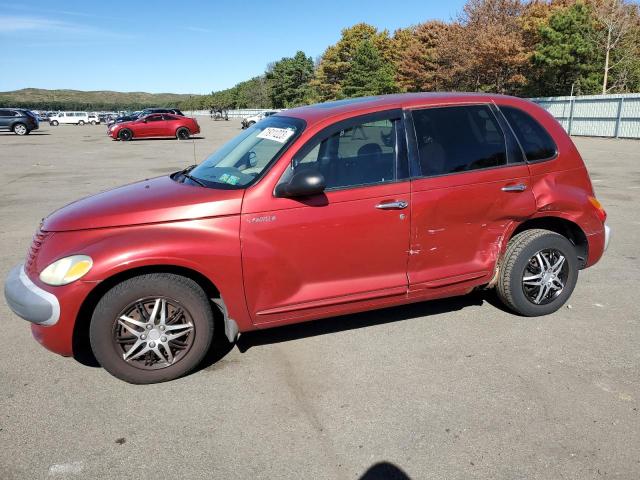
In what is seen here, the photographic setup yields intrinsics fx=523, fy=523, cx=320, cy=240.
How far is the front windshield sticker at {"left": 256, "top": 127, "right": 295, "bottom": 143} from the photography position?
12.4ft

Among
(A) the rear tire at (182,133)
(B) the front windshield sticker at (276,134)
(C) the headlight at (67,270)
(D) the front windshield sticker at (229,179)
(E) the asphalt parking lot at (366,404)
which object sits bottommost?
(A) the rear tire at (182,133)

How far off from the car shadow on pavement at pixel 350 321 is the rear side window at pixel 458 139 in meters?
1.33

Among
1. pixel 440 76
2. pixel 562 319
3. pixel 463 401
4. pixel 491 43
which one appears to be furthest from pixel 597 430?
pixel 440 76

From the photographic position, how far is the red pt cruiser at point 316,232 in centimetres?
330

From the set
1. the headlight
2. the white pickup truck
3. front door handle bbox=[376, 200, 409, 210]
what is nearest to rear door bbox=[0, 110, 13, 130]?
the white pickup truck

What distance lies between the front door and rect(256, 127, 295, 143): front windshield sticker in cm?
22

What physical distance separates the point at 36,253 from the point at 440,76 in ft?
167

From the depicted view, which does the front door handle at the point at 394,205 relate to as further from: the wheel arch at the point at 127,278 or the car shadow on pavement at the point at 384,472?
the car shadow on pavement at the point at 384,472

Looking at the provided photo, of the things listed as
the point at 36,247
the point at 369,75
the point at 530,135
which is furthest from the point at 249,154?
the point at 369,75

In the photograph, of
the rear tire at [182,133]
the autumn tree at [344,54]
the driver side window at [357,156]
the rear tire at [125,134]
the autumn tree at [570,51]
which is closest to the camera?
the driver side window at [357,156]

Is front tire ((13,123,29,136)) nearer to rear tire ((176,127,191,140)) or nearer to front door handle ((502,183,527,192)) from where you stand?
rear tire ((176,127,191,140))

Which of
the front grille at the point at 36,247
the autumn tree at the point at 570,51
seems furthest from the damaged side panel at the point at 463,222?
the autumn tree at the point at 570,51

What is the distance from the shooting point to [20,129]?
118 ft

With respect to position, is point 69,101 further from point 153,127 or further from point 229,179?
point 229,179
